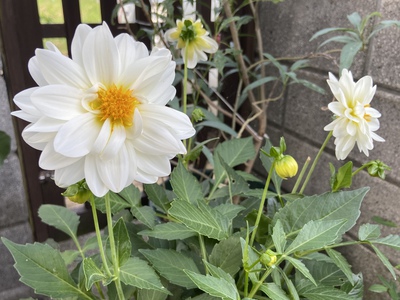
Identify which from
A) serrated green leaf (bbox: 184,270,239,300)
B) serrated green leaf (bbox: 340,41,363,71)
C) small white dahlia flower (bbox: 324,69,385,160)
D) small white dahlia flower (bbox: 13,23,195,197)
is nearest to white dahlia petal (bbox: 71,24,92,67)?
small white dahlia flower (bbox: 13,23,195,197)

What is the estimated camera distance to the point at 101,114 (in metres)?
0.35

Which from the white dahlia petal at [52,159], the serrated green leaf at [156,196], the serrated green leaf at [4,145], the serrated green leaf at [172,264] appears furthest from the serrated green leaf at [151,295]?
the serrated green leaf at [4,145]

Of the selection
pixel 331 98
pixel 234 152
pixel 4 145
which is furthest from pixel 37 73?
pixel 331 98

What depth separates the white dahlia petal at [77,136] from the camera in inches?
12.3

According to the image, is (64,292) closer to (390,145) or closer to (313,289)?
(313,289)

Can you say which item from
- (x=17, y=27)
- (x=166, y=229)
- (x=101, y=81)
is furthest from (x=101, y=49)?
(x=17, y=27)

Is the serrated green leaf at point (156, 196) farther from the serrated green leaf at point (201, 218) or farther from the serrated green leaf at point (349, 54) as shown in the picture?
the serrated green leaf at point (349, 54)

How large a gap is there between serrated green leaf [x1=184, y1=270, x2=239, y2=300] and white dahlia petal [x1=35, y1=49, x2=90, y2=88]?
8.0 inches

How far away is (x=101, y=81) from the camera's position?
1.16 feet

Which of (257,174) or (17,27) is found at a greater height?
(17,27)

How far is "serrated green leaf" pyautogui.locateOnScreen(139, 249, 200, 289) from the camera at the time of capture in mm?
489

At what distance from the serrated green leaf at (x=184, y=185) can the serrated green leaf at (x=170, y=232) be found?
0.15 ft

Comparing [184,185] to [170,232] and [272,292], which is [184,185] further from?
[272,292]

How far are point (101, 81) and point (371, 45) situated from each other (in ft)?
1.95
